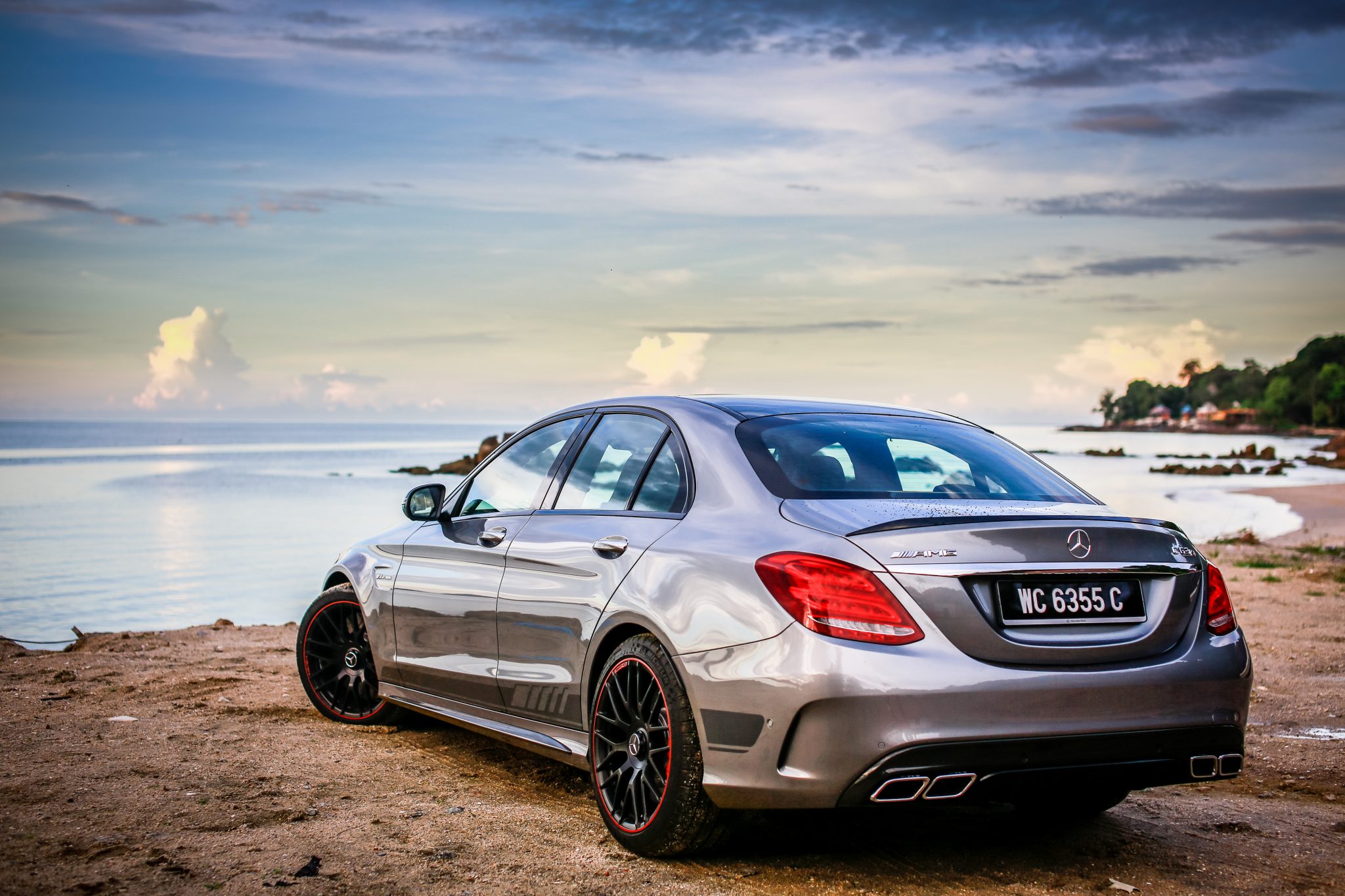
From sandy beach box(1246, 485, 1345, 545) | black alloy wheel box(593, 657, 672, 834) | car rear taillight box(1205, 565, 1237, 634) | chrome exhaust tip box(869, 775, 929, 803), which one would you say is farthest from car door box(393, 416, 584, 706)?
sandy beach box(1246, 485, 1345, 545)

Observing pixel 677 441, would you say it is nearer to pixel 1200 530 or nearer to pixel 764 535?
pixel 764 535

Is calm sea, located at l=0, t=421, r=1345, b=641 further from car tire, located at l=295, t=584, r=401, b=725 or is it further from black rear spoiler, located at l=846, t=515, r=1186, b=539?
black rear spoiler, located at l=846, t=515, r=1186, b=539

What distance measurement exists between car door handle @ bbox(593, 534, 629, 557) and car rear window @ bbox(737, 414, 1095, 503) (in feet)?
1.89

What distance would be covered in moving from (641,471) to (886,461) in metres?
0.94

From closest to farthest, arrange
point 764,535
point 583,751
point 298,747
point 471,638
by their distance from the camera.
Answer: point 764,535 → point 583,751 → point 471,638 → point 298,747

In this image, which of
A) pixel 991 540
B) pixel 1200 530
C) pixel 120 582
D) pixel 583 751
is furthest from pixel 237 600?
pixel 1200 530

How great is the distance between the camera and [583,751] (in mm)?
4723

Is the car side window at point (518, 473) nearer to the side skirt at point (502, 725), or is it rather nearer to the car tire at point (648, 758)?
the side skirt at point (502, 725)

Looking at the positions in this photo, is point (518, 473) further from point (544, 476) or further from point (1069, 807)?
point (1069, 807)

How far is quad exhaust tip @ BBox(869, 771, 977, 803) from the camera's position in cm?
368

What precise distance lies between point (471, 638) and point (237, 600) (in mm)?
14149

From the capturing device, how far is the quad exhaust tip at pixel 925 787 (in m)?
3.68

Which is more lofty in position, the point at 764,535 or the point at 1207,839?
the point at 764,535

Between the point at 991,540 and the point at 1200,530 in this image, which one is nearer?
the point at 991,540
